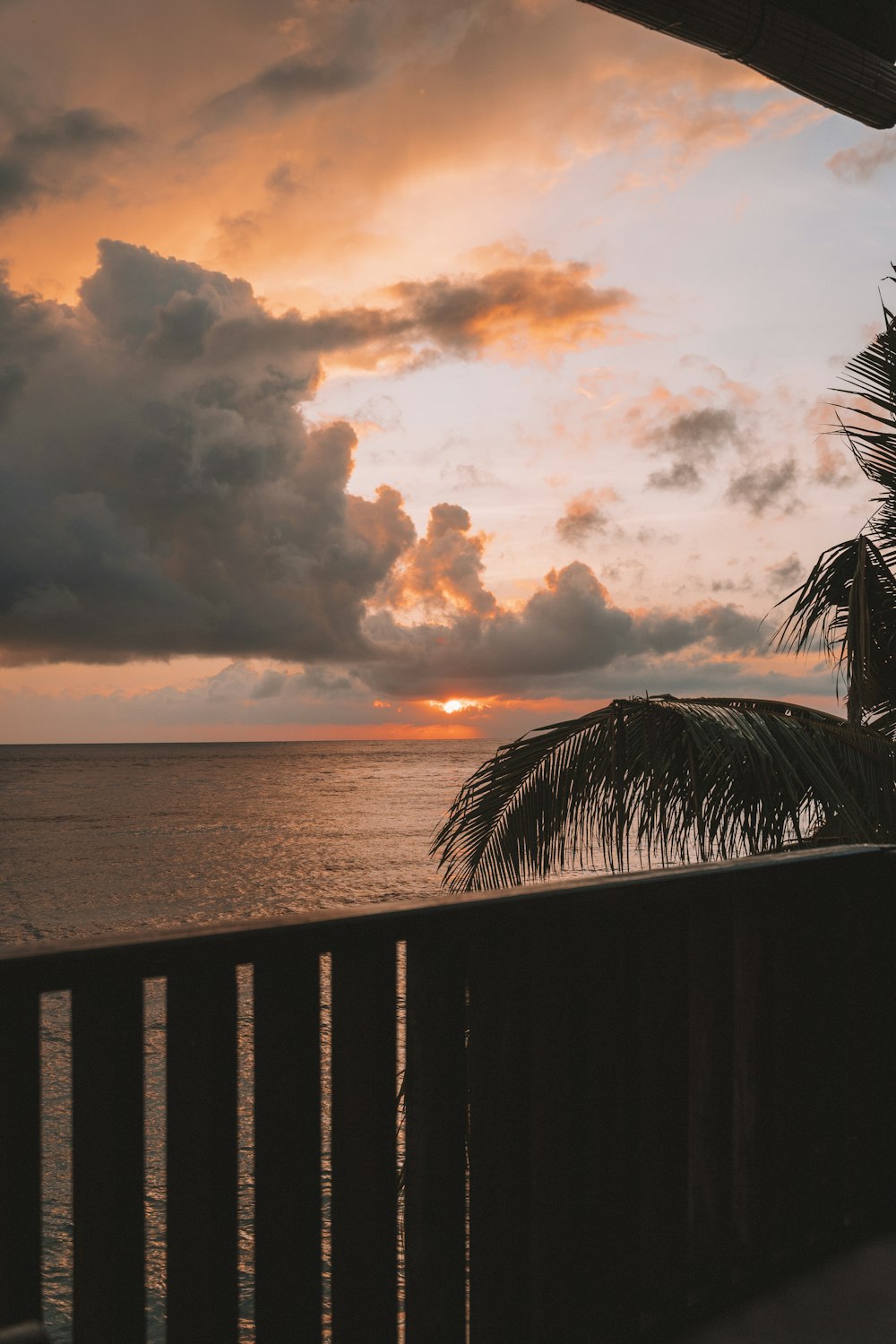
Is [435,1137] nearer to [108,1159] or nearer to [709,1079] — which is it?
[108,1159]

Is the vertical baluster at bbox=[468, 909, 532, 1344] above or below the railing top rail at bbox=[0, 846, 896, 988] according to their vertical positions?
below

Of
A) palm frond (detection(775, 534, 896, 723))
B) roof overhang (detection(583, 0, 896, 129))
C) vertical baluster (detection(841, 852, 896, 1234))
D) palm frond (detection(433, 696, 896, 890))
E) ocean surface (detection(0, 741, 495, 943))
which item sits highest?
roof overhang (detection(583, 0, 896, 129))

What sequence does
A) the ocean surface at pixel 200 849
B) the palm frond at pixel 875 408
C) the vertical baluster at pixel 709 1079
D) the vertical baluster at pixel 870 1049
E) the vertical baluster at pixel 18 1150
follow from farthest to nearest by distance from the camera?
the ocean surface at pixel 200 849, the palm frond at pixel 875 408, the vertical baluster at pixel 870 1049, the vertical baluster at pixel 709 1079, the vertical baluster at pixel 18 1150

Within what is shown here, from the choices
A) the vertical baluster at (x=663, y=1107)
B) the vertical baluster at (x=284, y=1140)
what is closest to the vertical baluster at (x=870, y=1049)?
the vertical baluster at (x=663, y=1107)

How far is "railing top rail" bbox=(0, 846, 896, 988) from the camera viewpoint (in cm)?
131

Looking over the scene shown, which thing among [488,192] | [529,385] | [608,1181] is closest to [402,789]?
[529,385]

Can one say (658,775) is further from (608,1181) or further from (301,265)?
(301,265)

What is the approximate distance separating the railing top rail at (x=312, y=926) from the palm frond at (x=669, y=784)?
7.58ft

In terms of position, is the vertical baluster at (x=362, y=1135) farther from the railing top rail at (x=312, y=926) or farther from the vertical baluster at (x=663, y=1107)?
the vertical baluster at (x=663, y=1107)

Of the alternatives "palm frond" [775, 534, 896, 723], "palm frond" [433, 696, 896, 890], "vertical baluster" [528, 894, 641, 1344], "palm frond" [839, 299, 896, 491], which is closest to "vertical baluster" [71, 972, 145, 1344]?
"vertical baluster" [528, 894, 641, 1344]

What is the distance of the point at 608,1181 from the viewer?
191 cm

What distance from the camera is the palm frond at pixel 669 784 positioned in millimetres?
4352

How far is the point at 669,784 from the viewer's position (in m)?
4.68

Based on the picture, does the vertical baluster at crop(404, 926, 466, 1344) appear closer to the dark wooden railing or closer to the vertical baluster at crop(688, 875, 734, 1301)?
the dark wooden railing
